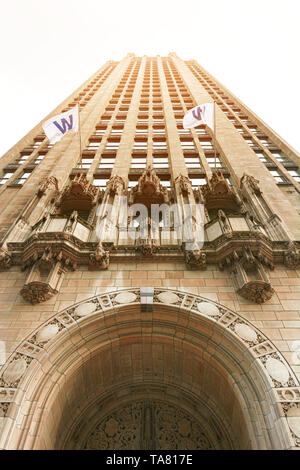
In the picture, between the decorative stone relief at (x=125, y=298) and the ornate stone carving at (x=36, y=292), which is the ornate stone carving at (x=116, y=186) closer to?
the decorative stone relief at (x=125, y=298)

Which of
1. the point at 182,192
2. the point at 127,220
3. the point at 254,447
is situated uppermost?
the point at 182,192

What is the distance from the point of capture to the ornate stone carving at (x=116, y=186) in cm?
1566

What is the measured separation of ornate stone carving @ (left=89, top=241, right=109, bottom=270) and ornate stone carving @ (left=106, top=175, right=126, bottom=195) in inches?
202

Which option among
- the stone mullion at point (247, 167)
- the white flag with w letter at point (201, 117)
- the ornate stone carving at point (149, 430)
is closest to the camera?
the ornate stone carving at point (149, 430)

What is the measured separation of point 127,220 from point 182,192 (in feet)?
10.6

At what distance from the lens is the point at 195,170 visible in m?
20.3

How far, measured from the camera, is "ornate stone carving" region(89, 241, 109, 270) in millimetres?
11055

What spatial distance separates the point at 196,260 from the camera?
→ 1109 cm

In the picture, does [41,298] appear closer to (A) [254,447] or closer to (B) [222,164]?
(A) [254,447]

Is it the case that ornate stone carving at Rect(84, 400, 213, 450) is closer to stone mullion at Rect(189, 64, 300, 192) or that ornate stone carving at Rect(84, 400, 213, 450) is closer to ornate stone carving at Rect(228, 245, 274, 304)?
ornate stone carving at Rect(228, 245, 274, 304)

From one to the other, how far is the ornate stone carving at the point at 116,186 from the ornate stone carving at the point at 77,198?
0.90 m

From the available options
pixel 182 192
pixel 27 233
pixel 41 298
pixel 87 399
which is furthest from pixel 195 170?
pixel 87 399

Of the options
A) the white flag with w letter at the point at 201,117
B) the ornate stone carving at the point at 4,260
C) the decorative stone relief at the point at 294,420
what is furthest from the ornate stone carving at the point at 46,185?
the decorative stone relief at the point at 294,420

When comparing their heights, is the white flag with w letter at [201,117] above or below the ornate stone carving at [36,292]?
above
